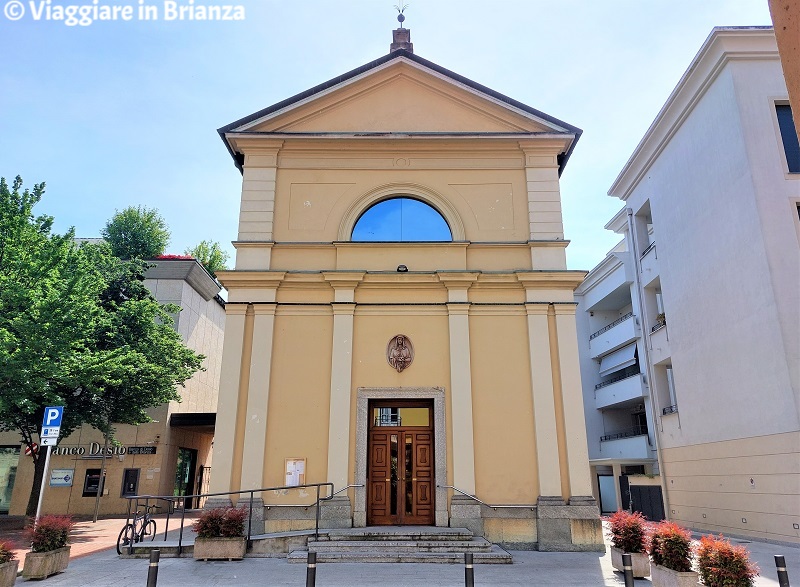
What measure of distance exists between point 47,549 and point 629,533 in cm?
993

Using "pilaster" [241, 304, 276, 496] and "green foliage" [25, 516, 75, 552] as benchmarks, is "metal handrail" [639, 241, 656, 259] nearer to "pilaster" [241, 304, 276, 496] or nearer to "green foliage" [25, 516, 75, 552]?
"pilaster" [241, 304, 276, 496]

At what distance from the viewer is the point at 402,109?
1537 cm

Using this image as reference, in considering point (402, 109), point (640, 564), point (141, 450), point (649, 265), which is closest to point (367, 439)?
point (640, 564)

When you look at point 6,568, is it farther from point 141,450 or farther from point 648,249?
point 648,249

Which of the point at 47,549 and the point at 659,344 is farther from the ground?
the point at 659,344

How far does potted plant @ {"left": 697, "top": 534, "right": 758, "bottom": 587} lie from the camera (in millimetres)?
6855

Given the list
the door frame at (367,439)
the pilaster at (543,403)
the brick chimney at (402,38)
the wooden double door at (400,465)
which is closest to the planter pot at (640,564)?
the pilaster at (543,403)

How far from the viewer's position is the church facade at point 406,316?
1239 cm

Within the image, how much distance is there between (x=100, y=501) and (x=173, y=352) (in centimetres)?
657

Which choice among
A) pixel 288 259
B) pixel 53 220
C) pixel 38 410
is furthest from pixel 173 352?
pixel 288 259

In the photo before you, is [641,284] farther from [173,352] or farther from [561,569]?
[173,352]

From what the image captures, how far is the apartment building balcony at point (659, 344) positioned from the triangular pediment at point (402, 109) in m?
11.2

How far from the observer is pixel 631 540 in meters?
9.29

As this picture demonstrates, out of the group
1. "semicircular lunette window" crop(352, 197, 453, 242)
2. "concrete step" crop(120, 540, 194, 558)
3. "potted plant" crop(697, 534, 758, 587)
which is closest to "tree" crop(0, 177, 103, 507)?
"concrete step" crop(120, 540, 194, 558)
